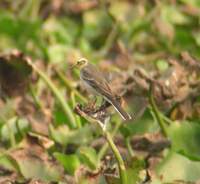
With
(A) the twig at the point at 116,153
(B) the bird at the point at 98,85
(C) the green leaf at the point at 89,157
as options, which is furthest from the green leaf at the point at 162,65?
(A) the twig at the point at 116,153

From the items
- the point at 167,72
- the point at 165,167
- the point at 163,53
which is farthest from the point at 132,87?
the point at 163,53

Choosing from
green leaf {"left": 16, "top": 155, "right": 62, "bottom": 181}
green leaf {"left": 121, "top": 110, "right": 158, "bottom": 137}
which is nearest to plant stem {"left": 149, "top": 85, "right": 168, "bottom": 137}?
green leaf {"left": 121, "top": 110, "right": 158, "bottom": 137}

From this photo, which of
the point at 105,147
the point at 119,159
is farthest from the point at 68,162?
the point at 119,159

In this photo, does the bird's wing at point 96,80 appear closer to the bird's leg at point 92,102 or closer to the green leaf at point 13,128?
the bird's leg at point 92,102

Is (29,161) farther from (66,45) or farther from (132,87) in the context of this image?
(66,45)

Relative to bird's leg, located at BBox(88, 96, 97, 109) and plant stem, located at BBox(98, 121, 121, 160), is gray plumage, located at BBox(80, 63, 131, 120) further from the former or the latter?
plant stem, located at BBox(98, 121, 121, 160)

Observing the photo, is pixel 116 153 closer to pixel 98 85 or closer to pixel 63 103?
pixel 98 85
